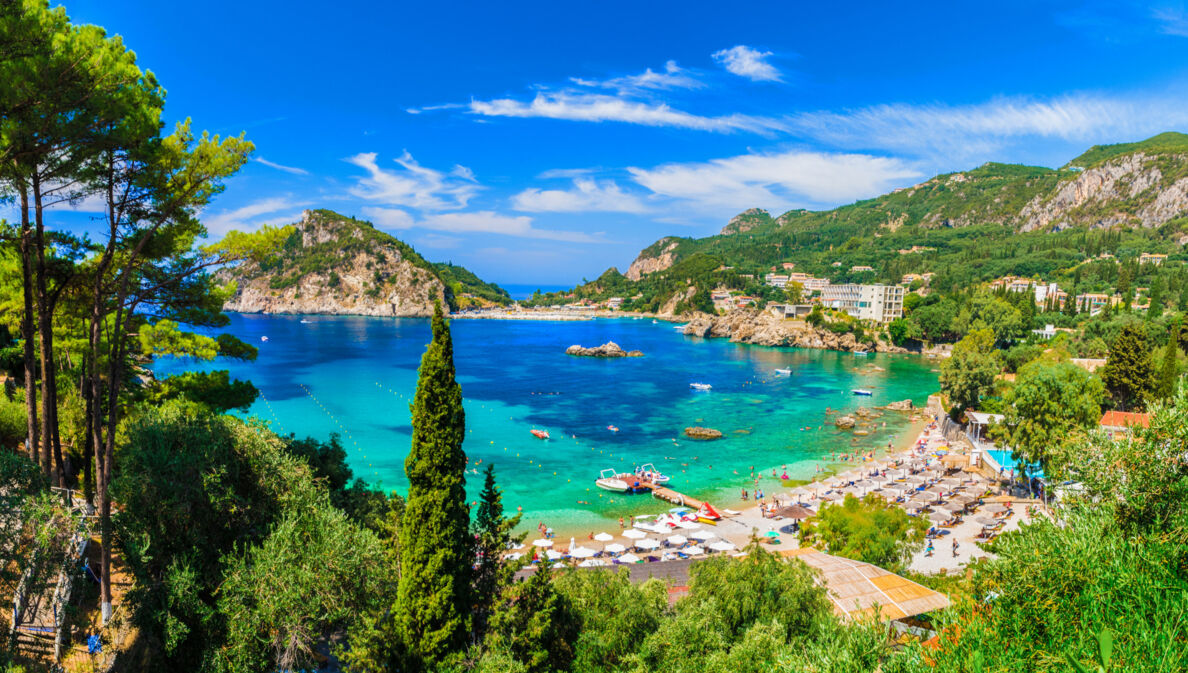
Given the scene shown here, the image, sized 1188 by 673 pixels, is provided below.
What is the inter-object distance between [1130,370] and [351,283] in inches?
5974

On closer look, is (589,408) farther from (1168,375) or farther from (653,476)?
(1168,375)

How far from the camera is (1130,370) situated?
3053 centimetres

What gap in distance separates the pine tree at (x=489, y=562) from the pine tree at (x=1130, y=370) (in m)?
36.0

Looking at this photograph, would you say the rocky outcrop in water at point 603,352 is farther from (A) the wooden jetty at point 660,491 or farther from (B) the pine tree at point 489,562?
(B) the pine tree at point 489,562

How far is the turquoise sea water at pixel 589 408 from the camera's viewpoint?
1156 inches

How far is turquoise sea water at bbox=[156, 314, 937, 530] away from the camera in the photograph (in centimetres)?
2936

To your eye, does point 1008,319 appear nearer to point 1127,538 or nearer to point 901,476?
point 901,476

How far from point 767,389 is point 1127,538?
4696cm

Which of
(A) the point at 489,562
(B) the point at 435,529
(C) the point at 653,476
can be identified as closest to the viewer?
(B) the point at 435,529

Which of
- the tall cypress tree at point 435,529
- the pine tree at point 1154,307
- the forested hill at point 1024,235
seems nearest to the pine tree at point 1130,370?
the pine tree at point 1154,307

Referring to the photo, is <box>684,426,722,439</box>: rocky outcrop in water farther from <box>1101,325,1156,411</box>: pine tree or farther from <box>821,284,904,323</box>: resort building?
<box>821,284,904,323</box>: resort building

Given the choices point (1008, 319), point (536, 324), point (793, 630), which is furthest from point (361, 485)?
point (536, 324)

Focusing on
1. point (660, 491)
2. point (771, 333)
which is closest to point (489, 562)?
point (660, 491)

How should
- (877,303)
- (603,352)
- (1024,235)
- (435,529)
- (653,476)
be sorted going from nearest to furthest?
(435,529), (653,476), (603,352), (877,303), (1024,235)
